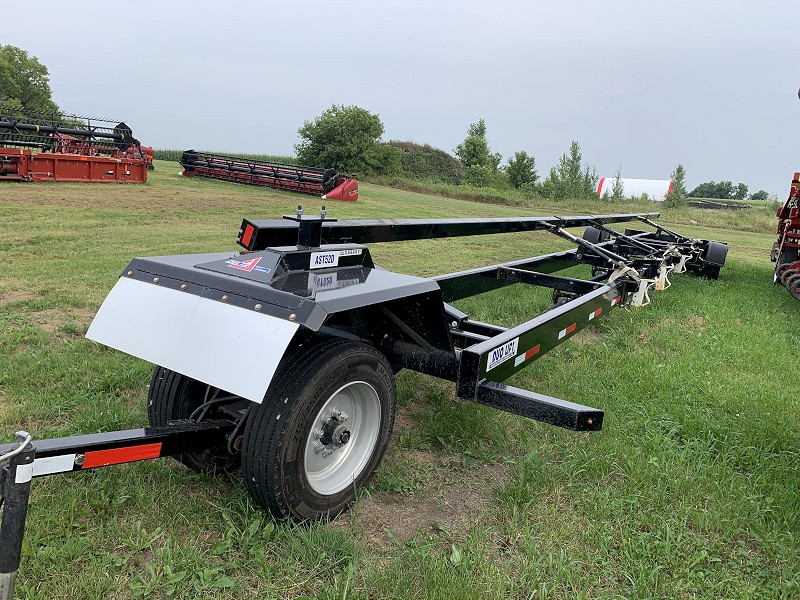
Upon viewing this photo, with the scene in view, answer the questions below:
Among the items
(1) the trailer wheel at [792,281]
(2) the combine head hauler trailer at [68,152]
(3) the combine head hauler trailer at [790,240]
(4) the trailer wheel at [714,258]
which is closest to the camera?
(1) the trailer wheel at [792,281]

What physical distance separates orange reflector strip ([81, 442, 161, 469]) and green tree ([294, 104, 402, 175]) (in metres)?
36.8

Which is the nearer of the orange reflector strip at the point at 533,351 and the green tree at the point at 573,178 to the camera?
the orange reflector strip at the point at 533,351

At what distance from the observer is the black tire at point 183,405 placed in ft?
9.00

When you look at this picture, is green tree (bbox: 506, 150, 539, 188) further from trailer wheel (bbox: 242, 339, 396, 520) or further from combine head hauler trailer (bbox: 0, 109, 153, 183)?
trailer wheel (bbox: 242, 339, 396, 520)

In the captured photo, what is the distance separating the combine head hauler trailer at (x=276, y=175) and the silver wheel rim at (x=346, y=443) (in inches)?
721

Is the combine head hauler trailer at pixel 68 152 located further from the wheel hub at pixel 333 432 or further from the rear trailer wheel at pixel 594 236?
the wheel hub at pixel 333 432

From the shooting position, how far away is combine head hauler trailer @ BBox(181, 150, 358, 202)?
20.7 metres

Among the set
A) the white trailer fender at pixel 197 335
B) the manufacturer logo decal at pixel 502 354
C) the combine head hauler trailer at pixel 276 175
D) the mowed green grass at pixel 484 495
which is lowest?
the mowed green grass at pixel 484 495

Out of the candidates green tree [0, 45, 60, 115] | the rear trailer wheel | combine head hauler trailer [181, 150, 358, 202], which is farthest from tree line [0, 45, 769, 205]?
the rear trailer wheel

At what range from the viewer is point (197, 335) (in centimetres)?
229

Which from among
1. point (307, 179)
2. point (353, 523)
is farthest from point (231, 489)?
point (307, 179)

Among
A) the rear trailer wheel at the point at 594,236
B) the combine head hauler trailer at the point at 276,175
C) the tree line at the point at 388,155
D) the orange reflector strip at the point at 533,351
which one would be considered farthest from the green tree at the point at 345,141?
the orange reflector strip at the point at 533,351

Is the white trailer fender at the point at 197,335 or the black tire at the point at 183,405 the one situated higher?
the white trailer fender at the point at 197,335

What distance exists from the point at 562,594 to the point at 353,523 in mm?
921
